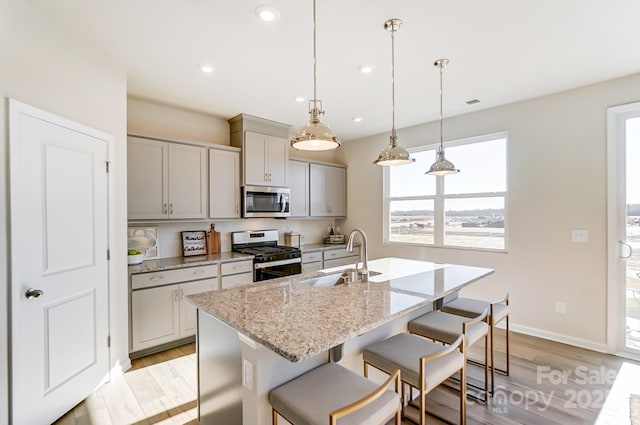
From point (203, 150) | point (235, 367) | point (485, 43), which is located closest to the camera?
point (235, 367)

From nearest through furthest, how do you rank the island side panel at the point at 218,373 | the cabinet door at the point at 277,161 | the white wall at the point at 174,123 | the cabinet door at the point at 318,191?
the island side panel at the point at 218,373, the white wall at the point at 174,123, the cabinet door at the point at 277,161, the cabinet door at the point at 318,191

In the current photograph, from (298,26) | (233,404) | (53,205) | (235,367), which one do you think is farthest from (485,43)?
(53,205)

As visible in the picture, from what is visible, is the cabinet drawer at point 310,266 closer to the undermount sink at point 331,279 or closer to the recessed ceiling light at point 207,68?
the undermount sink at point 331,279

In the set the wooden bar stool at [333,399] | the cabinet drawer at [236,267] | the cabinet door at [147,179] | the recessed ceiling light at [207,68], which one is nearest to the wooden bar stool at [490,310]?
the wooden bar stool at [333,399]

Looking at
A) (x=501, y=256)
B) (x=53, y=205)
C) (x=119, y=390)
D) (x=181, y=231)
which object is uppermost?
(x=53, y=205)

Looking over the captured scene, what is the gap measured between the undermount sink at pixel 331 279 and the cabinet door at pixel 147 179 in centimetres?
204

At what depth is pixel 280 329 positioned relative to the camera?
1252 mm

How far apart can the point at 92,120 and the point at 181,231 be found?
5.45 ft

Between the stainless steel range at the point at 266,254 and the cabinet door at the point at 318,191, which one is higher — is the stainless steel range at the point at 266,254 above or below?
below

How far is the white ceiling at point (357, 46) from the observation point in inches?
74.7

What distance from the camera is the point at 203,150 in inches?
141

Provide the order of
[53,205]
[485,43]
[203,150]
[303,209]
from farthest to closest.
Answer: [303,209], [203,150], [485,43], [53,205]

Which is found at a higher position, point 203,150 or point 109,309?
point 203,150

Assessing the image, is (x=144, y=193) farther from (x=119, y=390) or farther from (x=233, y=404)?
(x=233, y=404)
